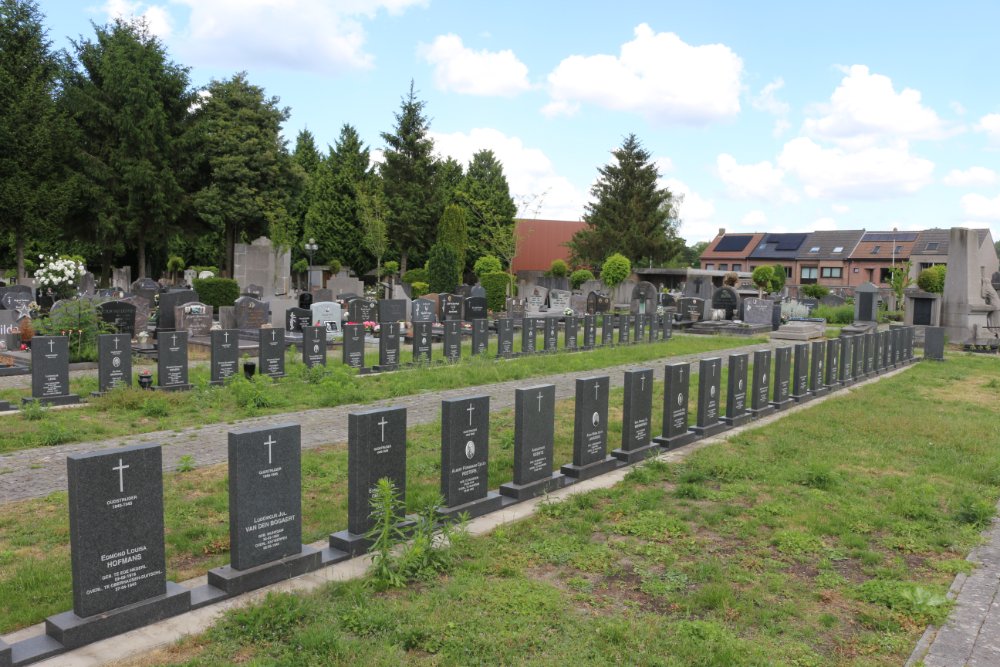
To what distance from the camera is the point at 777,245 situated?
66688 millimetres

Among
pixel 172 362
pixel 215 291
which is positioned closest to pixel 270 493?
pixel 172 362

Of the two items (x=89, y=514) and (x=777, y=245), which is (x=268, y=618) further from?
(x=777, y=245)

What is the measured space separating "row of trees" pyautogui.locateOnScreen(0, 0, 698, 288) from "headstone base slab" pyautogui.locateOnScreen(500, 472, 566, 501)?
31255 millimetres

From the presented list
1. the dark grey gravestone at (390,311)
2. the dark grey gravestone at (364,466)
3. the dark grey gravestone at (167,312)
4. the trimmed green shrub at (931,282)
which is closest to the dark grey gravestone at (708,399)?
the dark grey gravestone at (364,466)

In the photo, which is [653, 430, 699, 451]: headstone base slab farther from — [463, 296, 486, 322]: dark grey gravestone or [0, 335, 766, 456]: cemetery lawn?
[463, 296, 486, 322]: dark grey gravestone

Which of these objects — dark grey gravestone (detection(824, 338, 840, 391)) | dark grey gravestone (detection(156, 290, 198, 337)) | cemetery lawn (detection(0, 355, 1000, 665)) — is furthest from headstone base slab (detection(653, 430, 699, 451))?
dark grey gravestone (detection(156, 290, 198, 337))

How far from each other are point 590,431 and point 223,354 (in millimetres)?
7708

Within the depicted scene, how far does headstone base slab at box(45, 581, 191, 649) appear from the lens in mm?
3990

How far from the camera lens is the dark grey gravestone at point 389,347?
49.8 feet

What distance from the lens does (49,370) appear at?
1080 centimetres

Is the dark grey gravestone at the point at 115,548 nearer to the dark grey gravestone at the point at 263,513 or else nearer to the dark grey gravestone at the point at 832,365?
the dark grey gravestone at the point at 263,513

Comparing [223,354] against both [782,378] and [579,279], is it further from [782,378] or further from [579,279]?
[579,279]

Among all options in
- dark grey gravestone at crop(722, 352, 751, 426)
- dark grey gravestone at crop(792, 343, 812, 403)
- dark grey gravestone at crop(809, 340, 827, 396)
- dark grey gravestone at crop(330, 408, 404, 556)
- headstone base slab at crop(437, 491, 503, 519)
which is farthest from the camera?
dark grey gravestone at crop(809, 340, 827, 396)

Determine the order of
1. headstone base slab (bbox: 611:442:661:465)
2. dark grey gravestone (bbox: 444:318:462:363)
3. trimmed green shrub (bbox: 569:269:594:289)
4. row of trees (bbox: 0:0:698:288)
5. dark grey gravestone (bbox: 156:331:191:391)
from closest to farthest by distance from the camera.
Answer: headstone base slab (bbox: 611:442:661:465)
dark grey gravestone (bbox: 156:331:191:391)
dark grey gravestone (bbox: 444:318:462:363)
row of trees (bbox: 0:0:698:288)
trimmed green shrub (bbox: 569:269:594:289)
